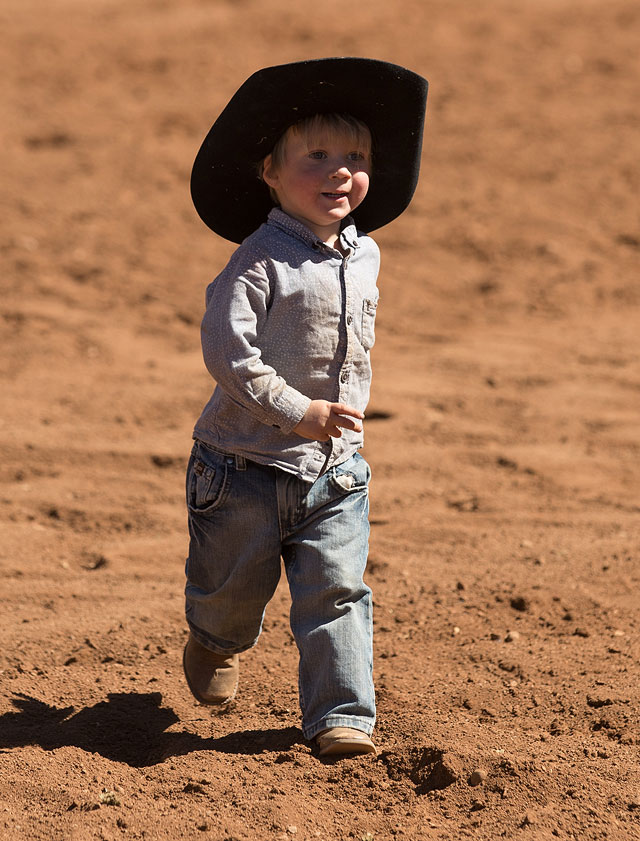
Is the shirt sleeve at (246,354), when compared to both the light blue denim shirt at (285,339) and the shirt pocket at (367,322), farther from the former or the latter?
the shirt pocket at (367,322)

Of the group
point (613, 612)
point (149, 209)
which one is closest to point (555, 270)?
point (149, 209)

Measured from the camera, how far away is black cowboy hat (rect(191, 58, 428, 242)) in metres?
2.66

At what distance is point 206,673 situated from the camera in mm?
3078

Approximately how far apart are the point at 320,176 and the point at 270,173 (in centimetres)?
16

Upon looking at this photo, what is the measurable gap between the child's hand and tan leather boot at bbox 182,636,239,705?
76cm

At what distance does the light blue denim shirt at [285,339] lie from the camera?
2.61 metres

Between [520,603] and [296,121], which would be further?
[520,603]

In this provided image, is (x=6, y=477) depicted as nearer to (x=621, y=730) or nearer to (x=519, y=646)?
(x=519, y=646)

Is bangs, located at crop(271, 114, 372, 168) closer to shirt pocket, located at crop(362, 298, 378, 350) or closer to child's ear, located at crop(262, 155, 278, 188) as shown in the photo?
child's ear, located at crop(262, 155, 278, 188)

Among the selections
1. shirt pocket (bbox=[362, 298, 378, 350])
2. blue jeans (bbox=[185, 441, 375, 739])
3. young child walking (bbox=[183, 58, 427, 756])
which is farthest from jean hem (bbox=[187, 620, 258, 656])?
shirt pocket (bbox=[362, 298, 378, 350])

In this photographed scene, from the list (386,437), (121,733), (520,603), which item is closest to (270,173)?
(121,733)

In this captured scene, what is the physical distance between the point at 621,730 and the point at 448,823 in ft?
2.12

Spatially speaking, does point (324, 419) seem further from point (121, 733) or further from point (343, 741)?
point (121, 733)

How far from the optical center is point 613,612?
3701mm
